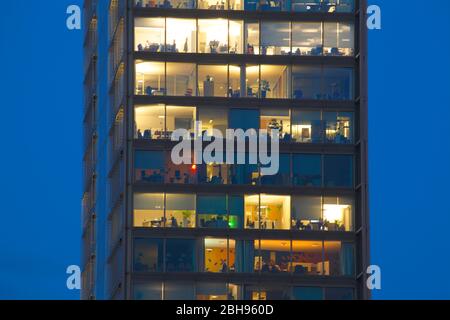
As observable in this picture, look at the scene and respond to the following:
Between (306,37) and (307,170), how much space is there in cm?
1139

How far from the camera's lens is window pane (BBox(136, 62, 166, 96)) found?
151375mm

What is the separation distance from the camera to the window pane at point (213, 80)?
495 feet

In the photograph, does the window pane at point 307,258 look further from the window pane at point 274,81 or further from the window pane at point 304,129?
the window pane at point 274,81

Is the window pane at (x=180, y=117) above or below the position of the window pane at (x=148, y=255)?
above

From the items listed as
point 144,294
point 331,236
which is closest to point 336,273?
point 331,236

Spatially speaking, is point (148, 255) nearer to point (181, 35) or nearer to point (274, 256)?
point (274, 256)

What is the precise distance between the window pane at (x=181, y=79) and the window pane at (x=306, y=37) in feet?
29.6

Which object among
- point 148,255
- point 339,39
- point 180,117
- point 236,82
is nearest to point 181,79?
point 180,117

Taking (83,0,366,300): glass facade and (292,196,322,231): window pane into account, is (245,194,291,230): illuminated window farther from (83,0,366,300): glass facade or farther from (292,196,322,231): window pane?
(292,196,322,231): window pane

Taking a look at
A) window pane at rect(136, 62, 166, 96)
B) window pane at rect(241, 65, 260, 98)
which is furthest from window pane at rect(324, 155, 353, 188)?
window pane at rect(136, 62, 166, 96)

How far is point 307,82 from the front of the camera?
6024 inches

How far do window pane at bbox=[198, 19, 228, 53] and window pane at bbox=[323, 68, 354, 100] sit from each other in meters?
8.96

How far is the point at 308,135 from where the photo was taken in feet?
497

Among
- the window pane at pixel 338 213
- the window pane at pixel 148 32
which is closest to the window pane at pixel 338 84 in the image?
the window pane at pixel 338 213
